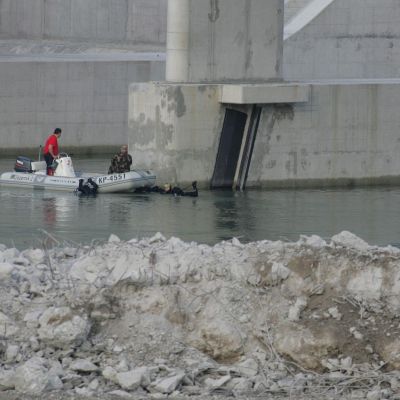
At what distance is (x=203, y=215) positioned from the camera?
3030cm

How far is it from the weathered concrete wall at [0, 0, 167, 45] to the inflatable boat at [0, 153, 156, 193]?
20189mm

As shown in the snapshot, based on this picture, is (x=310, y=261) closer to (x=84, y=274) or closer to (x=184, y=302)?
(x=184, y=302)

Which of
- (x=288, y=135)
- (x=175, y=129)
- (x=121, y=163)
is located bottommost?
(x=121, y=163)

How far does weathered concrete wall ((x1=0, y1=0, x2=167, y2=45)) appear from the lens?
53156 millimetres

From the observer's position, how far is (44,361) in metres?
15.1

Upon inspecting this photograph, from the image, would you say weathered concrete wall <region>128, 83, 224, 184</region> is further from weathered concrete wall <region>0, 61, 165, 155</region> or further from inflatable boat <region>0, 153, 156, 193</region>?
weathered concrete wall <region>0, 61, 165, 155</region>

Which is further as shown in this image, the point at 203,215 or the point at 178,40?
the point at 178,40

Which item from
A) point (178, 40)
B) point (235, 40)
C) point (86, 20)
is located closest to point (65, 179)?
point (178, 40)

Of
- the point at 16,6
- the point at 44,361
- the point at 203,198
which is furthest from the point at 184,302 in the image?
the point at 16,6

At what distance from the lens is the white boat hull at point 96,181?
32.6 metres

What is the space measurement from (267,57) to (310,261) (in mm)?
20042

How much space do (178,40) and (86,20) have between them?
67.2 feet

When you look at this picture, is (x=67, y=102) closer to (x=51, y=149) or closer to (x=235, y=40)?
(x=235, y=40)

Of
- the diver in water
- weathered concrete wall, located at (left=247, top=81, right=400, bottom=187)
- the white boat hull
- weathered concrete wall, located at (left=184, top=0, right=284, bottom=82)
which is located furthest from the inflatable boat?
weathered concrete wall, located at (left=247, top=81, right=400, bottom=187)
